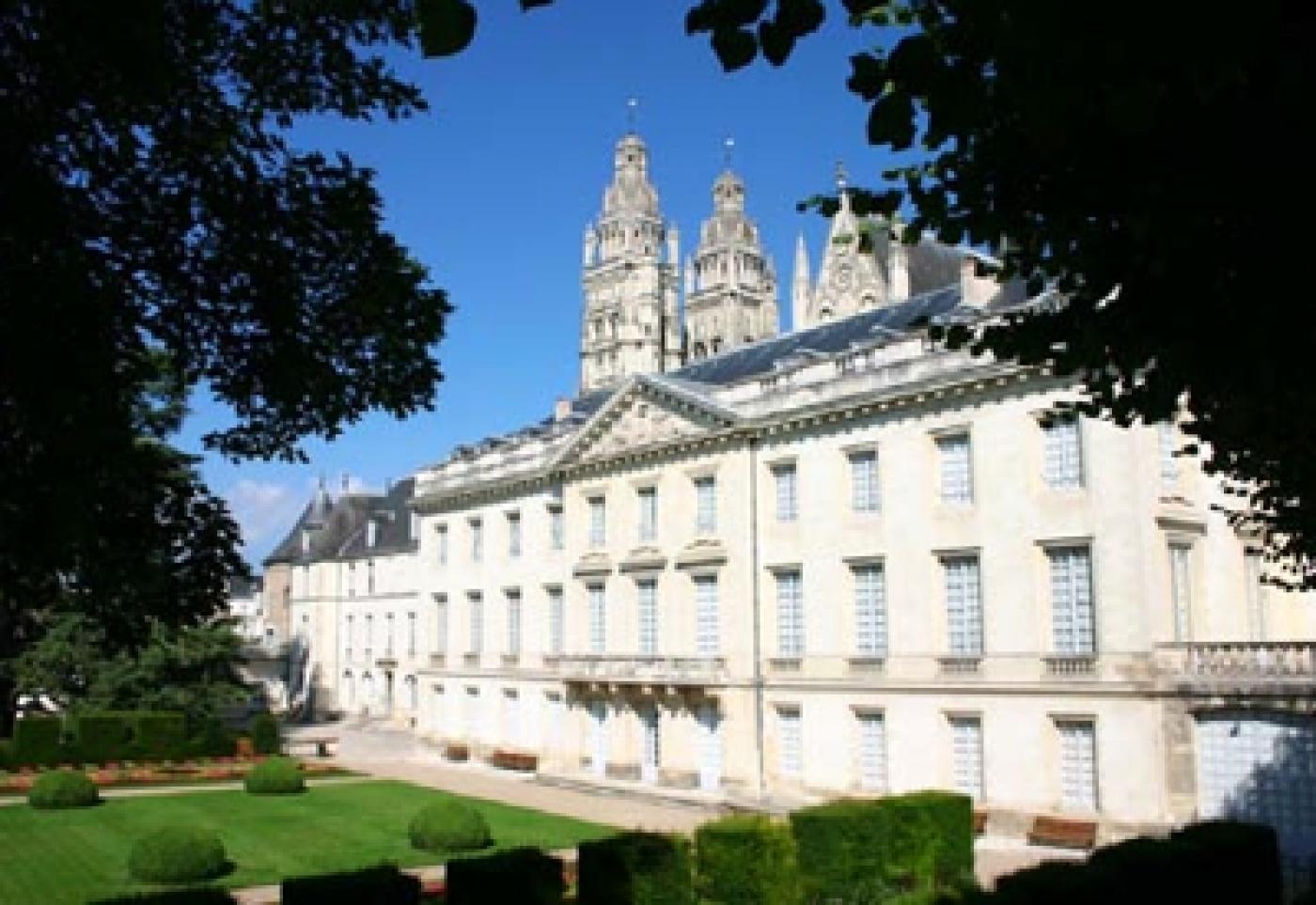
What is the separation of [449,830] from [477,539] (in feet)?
68.1

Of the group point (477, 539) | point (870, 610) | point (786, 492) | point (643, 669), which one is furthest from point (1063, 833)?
point (477, 539)

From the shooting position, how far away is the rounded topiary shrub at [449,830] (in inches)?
966

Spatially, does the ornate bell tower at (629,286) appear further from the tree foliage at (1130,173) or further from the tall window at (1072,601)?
the tree foliage at (1130,173)

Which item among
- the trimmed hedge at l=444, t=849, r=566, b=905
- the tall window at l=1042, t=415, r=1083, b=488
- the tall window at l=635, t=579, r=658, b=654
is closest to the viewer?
the trimmed hedge at l=444, t=849, r=566, b=905

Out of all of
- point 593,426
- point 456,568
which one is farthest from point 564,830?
point 456,568

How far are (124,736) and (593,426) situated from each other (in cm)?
1976

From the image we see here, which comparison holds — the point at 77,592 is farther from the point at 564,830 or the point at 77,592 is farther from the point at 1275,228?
the point at 564,830

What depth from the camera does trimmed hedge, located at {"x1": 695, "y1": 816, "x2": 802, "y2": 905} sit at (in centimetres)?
1792

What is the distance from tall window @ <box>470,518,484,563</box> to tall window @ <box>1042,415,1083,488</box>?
23.8 m

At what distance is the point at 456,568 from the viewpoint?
4544 centimetres

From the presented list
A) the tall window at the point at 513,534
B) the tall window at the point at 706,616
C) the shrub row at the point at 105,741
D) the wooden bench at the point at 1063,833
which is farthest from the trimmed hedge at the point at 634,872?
the shrub row at the point at 105,741

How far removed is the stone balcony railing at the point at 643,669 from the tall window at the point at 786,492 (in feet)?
14.1

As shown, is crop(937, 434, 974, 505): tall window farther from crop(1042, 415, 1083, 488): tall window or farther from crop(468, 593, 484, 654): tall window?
crop(468, 593, 484, 654): tall window

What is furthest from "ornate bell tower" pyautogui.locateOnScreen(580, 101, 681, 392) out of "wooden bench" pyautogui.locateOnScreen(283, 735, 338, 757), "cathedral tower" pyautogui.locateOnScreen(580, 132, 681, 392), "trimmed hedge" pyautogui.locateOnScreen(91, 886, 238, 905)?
"trimmed hedge" pyautogui.locateOnScreen(91, 886, 238, 905)
